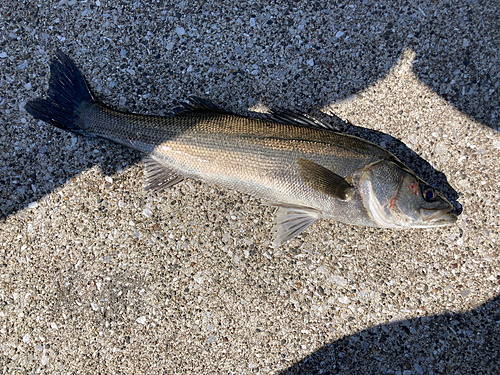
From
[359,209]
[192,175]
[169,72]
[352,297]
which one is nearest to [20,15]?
[169,72]

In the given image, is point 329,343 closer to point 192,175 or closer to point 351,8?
point 192,175

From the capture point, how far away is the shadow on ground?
2799 millimetres

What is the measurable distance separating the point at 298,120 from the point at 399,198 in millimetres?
1056

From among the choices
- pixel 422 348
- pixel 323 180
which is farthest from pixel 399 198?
pixel 422 348

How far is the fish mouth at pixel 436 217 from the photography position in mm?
2424

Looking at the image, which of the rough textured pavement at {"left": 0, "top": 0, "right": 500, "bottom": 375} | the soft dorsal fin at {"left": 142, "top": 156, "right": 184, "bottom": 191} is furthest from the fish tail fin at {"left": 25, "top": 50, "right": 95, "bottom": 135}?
the soft dorsal fin at {"left": 142, "top": 156, "right": 184, "bottom": 191}

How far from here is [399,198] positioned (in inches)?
95.1

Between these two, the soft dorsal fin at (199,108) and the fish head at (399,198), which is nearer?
the fish head at (399,198)

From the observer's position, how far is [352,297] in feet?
9.34

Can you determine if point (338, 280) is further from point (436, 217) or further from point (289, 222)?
point (436, 217)

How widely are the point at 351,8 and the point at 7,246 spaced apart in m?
4.19

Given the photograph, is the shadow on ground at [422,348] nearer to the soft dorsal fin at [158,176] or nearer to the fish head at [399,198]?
the fish head at [399,198]

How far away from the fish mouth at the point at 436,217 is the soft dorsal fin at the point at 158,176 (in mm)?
2111

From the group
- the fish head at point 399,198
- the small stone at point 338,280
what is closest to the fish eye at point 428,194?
the fish head at point 399,198
